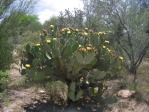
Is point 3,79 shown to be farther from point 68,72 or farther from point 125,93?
point 125,93

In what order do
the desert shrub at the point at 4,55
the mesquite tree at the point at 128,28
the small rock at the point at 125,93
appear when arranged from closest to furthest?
the small rock at the point at 125,93, the desert shrub at the point at 4,55, the mesquite tree at the point at 128,28

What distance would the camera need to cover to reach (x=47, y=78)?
5758 millimetres

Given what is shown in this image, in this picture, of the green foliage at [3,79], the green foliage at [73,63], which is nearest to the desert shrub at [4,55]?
the green foliage at [3,79]

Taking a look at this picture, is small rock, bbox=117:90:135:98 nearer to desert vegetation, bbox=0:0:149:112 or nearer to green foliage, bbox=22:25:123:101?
desert vegetation, bbox=0:0:149:112

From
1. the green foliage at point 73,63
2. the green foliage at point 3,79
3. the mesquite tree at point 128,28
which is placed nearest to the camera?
the green foliage at point 73,63

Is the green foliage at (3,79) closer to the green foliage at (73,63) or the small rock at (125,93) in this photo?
the green foliage at (73,63)

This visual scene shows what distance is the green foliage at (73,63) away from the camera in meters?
5.45

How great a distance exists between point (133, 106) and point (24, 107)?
211 centimetres

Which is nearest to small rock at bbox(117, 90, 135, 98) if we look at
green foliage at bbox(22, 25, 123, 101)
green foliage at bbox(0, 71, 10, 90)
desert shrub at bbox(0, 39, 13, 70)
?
green foliage at bbox(22, 25, 123, 101)

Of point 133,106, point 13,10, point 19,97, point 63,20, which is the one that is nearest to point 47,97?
point 19,97

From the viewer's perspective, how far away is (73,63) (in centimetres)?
541

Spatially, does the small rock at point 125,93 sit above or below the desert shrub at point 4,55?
below

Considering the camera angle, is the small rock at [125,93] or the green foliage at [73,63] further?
the small rock at [125,93]

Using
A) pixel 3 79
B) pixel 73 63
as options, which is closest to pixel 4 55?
pixel 3 79
